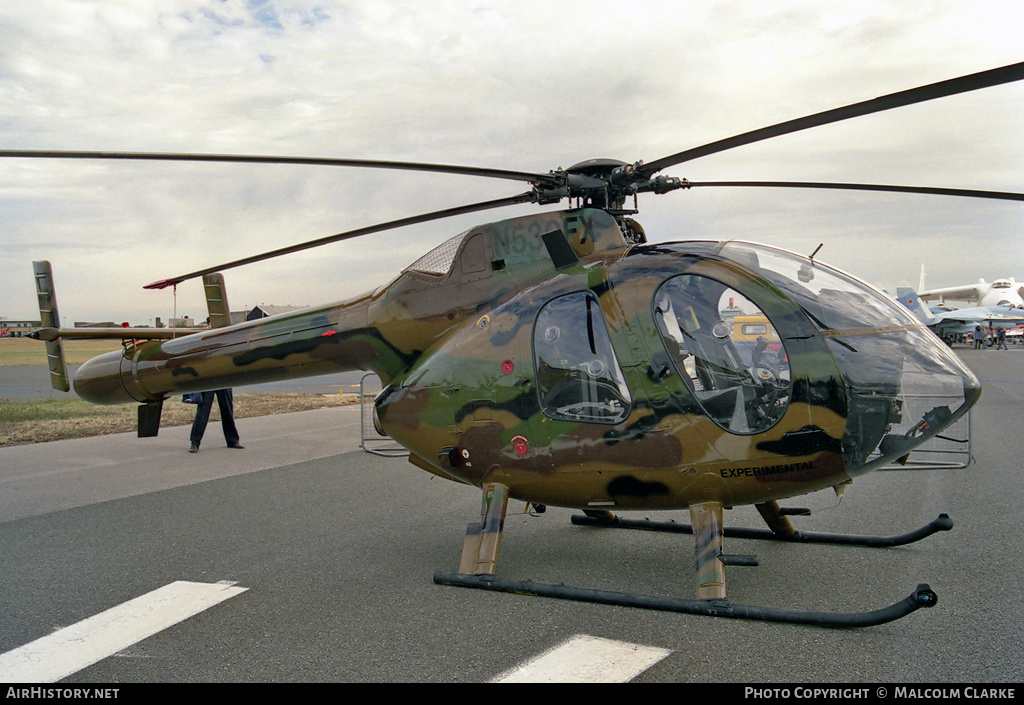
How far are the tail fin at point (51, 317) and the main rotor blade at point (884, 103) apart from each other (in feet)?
20.9

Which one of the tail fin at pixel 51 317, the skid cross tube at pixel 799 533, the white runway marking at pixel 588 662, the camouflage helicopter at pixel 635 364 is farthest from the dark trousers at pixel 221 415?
the white runway marking at pixel 588 662

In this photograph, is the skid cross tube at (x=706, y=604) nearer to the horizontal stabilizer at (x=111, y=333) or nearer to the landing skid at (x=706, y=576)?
the landing skid at (x=706, y=576)

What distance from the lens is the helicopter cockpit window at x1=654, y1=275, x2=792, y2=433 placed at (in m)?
4.38

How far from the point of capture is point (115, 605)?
15.1ft

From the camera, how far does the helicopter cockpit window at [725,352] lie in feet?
14.4

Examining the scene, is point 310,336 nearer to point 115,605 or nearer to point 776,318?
point 115,605

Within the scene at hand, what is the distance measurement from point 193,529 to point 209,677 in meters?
3.10

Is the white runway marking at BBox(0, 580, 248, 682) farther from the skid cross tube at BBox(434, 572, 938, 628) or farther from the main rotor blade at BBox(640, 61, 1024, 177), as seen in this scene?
the main rotor blade at BBox(640, 61, 1024, 177)

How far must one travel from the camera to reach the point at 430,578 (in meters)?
5.09

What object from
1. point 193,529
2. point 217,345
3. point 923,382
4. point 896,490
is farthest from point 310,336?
point 896,490

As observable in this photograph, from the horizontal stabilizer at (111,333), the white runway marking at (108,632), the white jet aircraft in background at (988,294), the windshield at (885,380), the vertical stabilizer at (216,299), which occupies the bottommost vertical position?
the white jet aircraft in background at (988,294)

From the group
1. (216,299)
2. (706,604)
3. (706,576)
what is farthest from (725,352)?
(216,299)
